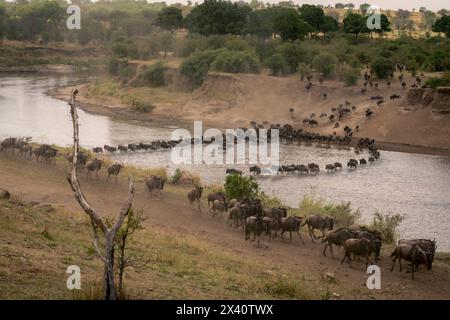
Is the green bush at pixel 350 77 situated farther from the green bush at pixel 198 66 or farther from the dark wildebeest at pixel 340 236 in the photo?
the dark wildebeest at pixel 340 236

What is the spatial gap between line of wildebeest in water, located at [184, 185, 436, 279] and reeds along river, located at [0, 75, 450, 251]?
5.48m

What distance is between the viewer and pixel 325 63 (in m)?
69.4

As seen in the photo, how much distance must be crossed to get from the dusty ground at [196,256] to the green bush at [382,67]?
40090mm

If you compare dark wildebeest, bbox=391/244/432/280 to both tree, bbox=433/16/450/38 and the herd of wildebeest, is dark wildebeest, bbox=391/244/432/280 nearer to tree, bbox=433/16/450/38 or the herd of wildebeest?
the herd of wildebeest

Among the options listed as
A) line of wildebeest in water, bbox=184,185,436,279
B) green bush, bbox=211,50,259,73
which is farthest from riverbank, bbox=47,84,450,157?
line of wildebeest in water, bbox=184,185,436,279

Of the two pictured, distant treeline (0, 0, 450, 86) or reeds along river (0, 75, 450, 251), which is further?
distant treeline (0, 0, 450, 86)

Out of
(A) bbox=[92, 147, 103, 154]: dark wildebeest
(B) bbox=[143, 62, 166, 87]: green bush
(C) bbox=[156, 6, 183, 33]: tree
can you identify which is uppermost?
(C) bbox=[156, 6, 183, 33]: tree

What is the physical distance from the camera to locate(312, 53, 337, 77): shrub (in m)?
69.2

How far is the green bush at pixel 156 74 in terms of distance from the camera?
252ft

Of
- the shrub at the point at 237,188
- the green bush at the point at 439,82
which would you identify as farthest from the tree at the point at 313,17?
the shrub at the point at 237,188

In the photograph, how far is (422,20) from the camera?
152375mm

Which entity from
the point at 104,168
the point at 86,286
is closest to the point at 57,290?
the point at 86,286

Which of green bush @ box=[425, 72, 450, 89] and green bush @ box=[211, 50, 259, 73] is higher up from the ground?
green bush @ box=[211, 50, 259, 73]

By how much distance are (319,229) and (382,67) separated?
46.0 metres
